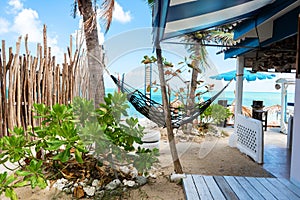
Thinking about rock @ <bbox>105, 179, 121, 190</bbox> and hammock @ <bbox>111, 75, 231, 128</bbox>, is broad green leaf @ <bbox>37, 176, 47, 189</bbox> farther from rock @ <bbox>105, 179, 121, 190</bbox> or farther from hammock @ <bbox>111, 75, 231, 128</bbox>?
hammock @ <bbox>111, 75, 231, 128</bbox>

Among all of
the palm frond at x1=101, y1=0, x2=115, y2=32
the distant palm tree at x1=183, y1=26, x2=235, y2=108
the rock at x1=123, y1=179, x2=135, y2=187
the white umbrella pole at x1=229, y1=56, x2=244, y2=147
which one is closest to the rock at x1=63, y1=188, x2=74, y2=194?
the rock at x1=123, y1=179, x2=135, y2=187

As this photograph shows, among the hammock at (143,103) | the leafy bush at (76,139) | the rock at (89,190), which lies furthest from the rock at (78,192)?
the hammock at (143,103)

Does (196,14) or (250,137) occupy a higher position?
(196,14)

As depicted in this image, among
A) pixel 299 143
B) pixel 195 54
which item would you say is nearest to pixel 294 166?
pixel 299 143

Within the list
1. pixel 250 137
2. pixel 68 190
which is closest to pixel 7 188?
pixel 68 190

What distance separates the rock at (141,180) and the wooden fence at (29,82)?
4.93 feet

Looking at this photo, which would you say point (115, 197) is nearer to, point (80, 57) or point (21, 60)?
point (21, 60)

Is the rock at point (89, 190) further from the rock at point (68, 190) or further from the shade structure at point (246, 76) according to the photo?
the shade structure at point (246, 76)

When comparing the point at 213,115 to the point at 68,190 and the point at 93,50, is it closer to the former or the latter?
the point at 93,50

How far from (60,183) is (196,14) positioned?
6.75 feet

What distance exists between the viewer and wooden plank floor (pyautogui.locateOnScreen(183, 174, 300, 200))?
1864 millimetres

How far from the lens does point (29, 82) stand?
2975mm

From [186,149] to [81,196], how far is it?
2.29 m

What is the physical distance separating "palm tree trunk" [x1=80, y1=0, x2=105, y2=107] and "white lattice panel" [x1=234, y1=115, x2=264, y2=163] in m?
2.06
